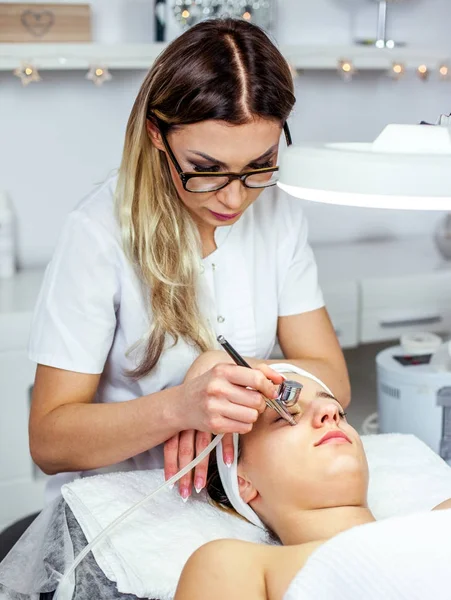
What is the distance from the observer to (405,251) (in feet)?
10.4

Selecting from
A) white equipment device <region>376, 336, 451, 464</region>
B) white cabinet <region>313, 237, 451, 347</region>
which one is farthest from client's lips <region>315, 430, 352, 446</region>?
white cabinet <region>313, 237, 451, 347</region>

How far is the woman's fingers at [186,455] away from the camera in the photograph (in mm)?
1411

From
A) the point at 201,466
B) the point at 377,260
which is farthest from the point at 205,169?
the point at 377,260

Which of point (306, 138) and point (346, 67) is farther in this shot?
point (306, 138)

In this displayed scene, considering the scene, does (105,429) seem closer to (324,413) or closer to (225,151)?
(324,413)

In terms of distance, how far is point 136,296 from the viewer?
5.13 feet

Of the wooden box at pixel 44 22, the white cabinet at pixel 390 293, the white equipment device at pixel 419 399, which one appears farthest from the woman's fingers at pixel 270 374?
the wooden box at pixel 44 22

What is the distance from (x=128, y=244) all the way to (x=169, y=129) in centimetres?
23

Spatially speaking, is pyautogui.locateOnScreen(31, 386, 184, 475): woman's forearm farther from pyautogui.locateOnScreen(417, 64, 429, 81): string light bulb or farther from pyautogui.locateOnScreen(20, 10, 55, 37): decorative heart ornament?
pyautogui.locateOnScreen(417, 64, 429, 81): string light bulb

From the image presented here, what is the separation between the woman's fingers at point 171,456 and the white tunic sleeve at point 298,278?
42 cm

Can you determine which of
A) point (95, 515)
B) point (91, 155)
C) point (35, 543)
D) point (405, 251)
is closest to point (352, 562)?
point (95, 515)

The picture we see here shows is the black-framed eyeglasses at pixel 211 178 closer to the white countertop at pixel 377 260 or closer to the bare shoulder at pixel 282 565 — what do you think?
the bare shoulder at pixel 282 565

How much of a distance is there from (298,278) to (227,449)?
0.45m

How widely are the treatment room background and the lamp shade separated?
59.7 inches
